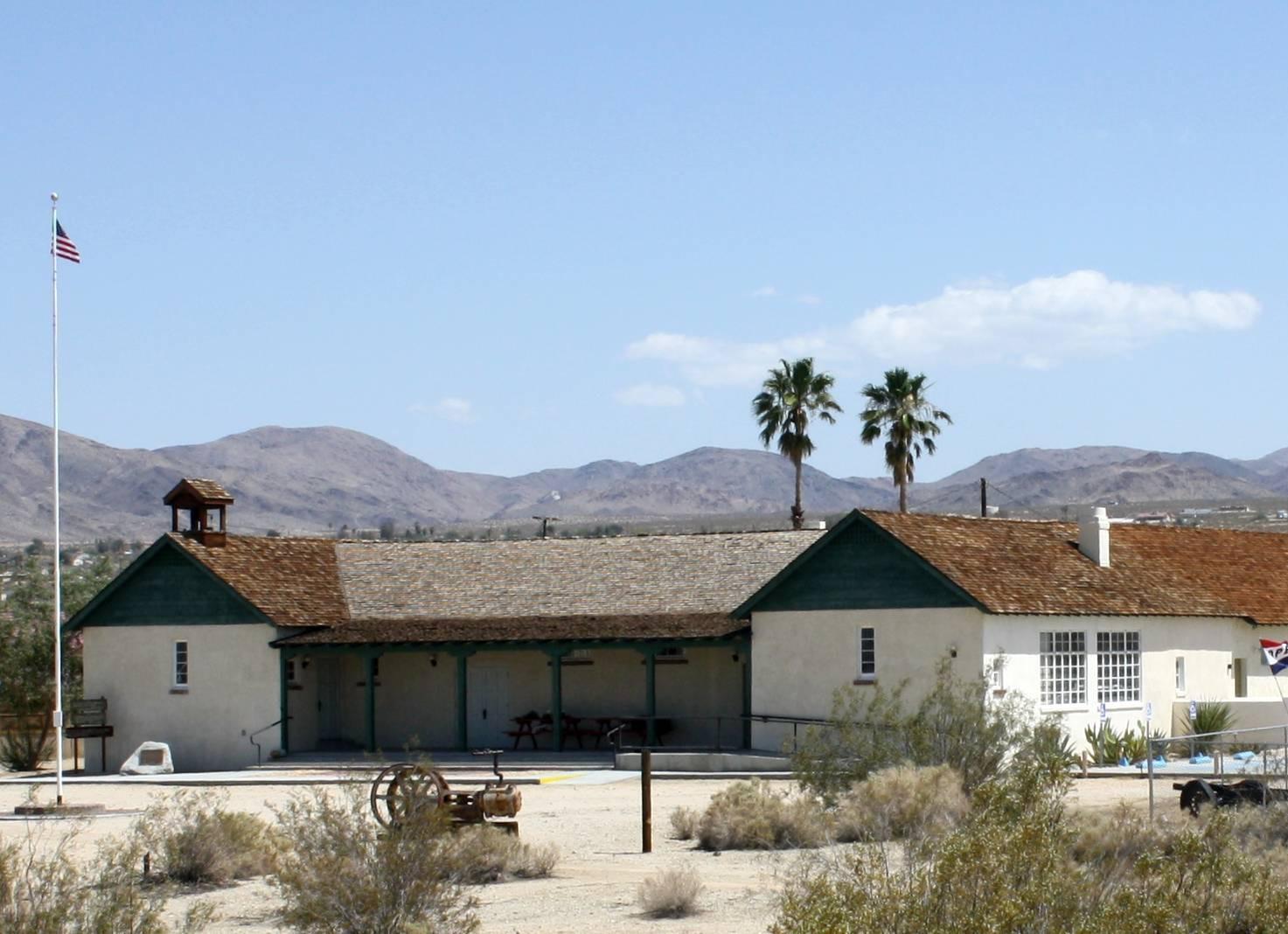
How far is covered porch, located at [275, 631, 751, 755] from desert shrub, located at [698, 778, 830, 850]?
53.4 ft

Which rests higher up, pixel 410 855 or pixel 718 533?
pixel 718 533

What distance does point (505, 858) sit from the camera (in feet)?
71.5

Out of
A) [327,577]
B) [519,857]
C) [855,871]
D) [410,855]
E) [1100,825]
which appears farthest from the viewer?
[327,577]

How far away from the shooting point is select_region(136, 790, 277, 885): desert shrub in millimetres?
21609

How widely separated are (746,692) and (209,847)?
21471 millimetres

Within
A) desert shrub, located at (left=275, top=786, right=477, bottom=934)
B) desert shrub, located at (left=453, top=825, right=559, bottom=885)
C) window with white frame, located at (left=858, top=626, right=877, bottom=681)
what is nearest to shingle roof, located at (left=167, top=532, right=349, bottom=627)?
window with white frame, located at (left=858, top=626, right=877, bottom=681)

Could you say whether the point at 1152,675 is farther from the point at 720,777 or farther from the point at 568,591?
the point at 568,591

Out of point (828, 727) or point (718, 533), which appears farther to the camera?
point (718, 533)

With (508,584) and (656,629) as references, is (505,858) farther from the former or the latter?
(508,584)

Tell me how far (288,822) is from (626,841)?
736cm

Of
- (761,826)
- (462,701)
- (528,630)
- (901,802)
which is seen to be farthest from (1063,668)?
(901,802)

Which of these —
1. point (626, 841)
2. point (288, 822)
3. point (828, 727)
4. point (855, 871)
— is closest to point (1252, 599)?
point (828, 727)

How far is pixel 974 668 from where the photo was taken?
1428 inches

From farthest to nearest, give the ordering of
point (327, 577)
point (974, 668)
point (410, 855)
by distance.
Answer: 1. point (327, 577)
2. point (974, 668)
3. point (410, 855)
